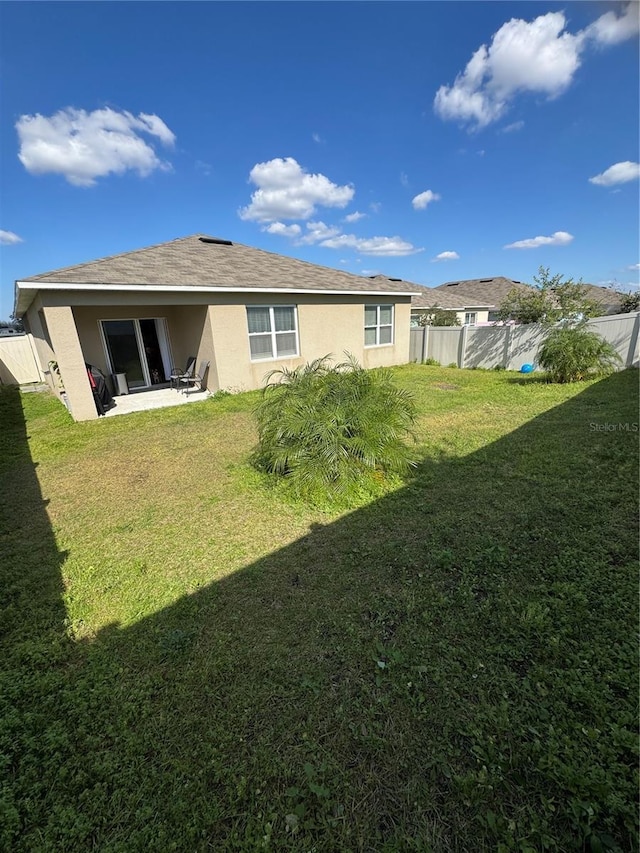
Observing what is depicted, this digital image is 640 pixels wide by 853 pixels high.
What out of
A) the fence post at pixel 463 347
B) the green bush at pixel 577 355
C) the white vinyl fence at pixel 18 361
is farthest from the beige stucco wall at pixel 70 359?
the fence post at pixel 463 347

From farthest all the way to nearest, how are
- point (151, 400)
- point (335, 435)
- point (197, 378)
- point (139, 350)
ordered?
point (139, 350)
point (197, 378)
point (151, 400)
point (335, 435)

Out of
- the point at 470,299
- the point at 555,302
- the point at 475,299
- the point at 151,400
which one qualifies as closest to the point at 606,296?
the point at 475,299

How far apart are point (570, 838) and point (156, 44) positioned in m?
12.8

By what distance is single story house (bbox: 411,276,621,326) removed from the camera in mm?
21994

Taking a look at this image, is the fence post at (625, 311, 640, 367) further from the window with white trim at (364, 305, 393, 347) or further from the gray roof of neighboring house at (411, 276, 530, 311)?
the gray roof of neighboring house at (411, 276, 530, 311)

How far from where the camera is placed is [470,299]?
26078mm

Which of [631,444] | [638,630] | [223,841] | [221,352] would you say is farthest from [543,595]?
[221,352]

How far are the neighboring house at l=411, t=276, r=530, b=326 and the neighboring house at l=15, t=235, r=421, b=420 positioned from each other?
29.6ft

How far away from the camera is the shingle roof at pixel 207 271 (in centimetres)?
831

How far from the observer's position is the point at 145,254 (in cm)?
1034

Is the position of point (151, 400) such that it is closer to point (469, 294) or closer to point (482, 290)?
point (469, 294)

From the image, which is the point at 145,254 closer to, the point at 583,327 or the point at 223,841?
the point at 223,841

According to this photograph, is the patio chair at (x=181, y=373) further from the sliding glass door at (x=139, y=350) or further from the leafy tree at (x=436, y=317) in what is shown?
the leafy tree at (x=436, y=317)

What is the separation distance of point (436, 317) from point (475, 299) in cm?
697
